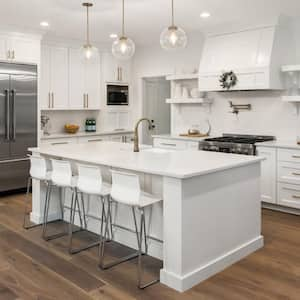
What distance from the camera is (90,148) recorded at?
4.66 meters

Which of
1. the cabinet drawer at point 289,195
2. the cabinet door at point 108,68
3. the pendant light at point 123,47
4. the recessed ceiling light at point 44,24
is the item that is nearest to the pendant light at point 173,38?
the pendant light at point 123,47

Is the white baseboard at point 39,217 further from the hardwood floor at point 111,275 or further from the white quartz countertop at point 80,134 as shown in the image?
the white quartz countertop at point 80,134

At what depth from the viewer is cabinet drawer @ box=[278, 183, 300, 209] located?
500 cm

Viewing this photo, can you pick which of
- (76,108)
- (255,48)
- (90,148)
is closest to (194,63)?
(255,48)

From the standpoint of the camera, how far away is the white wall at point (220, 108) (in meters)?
5.75

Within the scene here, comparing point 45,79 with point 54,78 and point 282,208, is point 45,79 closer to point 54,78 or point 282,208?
point 54,78

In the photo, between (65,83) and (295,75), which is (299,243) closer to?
(295,75)

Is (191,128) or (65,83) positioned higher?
(65,83)

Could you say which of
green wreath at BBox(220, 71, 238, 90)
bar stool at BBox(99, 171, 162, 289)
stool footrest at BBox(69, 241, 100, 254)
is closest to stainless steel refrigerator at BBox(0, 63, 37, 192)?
stool footrest at BBox(69, 241, 100, 254)

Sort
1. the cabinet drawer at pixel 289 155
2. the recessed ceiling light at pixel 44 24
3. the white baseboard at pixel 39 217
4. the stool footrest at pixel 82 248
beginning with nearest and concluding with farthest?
the stool footrest at pixel 82 248 < the white baseboard at pixel 39 217 < the cabinet drawer at pixel 289 155 < the recessed ceiling light at pixel 44 24

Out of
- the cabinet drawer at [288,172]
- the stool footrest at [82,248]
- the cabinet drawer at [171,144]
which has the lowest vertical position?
the stool footrest at [82,248]

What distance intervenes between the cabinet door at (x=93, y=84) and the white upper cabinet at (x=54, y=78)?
45cm

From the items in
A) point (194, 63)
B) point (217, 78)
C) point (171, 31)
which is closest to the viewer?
point (171, 31)

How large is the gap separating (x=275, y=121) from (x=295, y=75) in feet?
2.32
